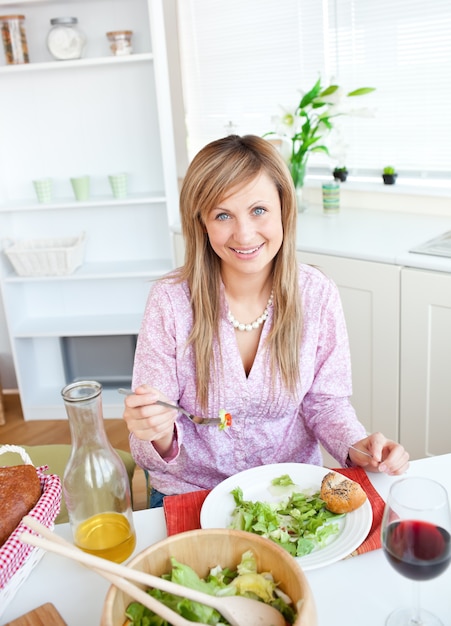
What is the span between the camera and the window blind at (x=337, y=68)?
8.50 feet

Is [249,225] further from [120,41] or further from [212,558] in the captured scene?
[120,41]

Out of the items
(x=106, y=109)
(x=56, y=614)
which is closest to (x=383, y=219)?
(x=106, y=109)

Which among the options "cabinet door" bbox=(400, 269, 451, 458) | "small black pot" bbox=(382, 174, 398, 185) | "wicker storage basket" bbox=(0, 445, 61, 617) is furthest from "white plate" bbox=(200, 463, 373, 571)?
"small black pot" bbox=(382, 174, 398, 185)

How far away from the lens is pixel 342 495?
1038mm

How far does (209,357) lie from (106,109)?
1.85 metres

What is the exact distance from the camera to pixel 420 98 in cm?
264

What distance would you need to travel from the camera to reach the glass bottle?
962 mm

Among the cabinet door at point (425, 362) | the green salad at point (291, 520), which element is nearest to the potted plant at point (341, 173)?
the cabinet door at point (425, 362)

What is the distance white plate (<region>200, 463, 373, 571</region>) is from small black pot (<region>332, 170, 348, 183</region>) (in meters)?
1.93

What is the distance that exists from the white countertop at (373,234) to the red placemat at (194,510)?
1.03 metres

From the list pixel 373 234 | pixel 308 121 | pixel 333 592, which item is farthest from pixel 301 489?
pixel 308 121

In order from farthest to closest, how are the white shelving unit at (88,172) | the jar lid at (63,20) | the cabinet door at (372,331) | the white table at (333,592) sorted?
the white shelving unit at (88,172)
the jar lid at (63,20)
the cabinet door at (372,331)
the white table at (333,592)

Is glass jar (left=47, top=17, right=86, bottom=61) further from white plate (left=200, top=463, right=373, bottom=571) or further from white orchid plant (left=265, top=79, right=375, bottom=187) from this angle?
white plate (left=200, top=463, right=373, bottom=571)

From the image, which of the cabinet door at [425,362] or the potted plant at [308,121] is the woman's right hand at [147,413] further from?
the potted plant at [308,121]
